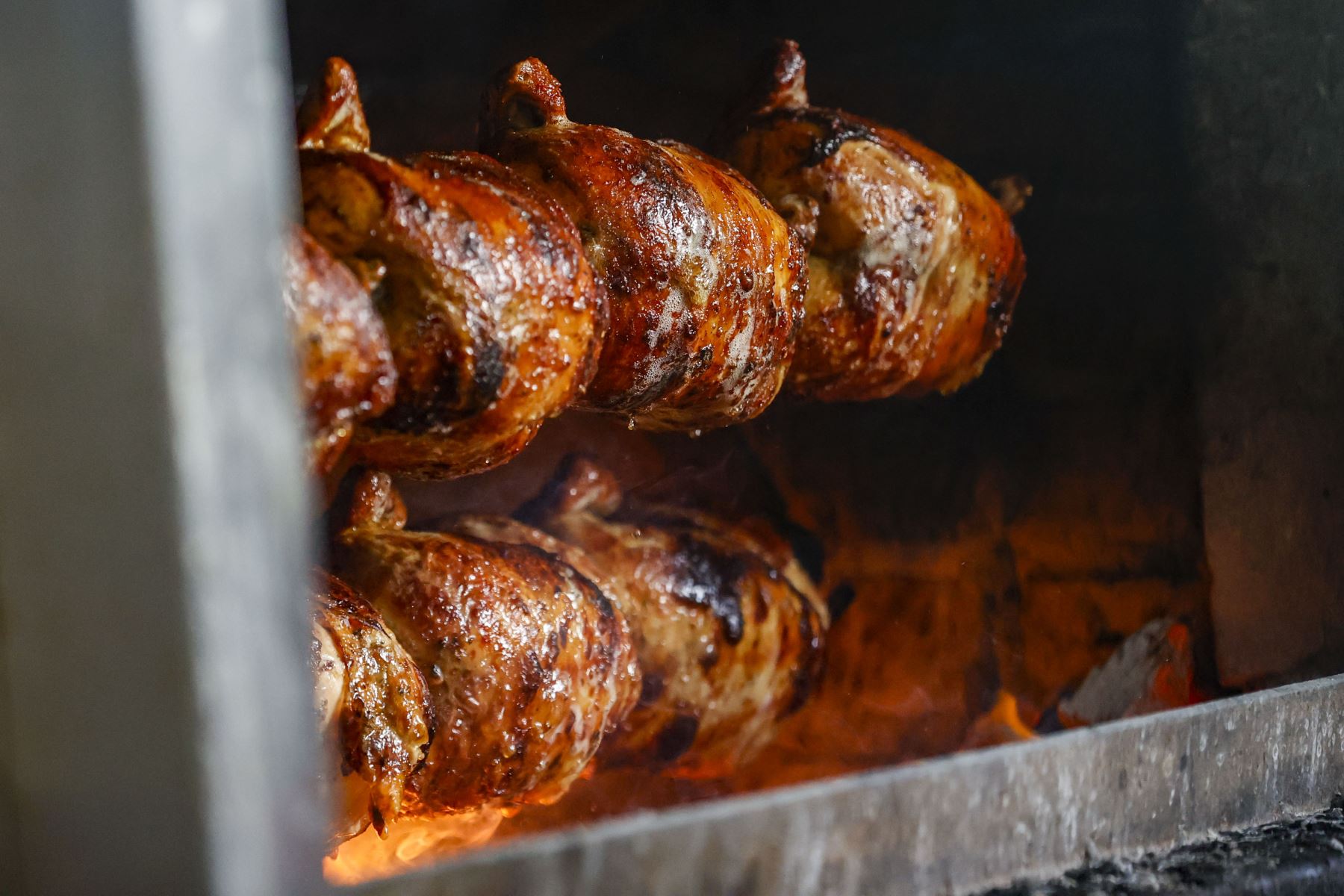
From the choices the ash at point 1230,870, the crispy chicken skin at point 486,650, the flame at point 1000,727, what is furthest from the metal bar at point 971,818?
the flame at point 1000,727

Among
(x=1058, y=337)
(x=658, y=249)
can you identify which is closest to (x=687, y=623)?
(x=658, y=249)

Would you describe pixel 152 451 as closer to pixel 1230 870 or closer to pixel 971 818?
pixel 971 818

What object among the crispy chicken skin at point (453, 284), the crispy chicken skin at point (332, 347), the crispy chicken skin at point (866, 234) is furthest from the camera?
the crispy chicken skin at point (866, 234)

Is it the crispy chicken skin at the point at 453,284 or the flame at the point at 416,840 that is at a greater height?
the crispy chicken skin at the point at 453,284

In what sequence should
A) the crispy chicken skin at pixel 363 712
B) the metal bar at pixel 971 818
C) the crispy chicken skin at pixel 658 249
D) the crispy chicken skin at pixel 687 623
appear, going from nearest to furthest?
the metal bar at pixel 971 818 → the crispy chicken skin at pixel 363 712 → the crispy chicken skin at pixel 658 249 → the crispy chicken skin at pixel 687 623

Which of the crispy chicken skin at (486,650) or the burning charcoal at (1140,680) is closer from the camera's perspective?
the crispy chicken skin at (486,650)

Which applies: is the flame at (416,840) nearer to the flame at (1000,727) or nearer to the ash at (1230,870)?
the ash at (1230,870)

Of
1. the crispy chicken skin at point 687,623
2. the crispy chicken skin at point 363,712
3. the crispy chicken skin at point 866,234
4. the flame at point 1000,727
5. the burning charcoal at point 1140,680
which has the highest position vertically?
the crispy chicken skin at point 866,234
